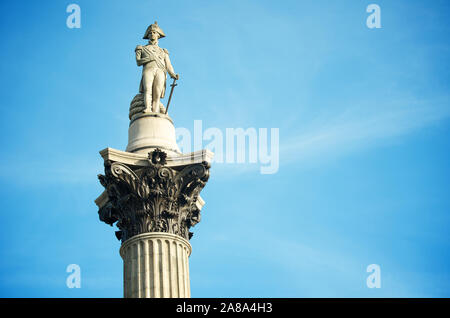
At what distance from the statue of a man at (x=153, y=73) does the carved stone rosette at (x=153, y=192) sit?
399cm

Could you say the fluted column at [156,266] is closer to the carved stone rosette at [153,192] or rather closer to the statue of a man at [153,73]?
the carved stone rosette at [153,192]

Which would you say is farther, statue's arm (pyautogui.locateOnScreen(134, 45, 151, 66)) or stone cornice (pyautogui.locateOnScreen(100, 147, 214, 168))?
statue's arm (pyautogui.locateOnScreen(134, 45, 151, 66))

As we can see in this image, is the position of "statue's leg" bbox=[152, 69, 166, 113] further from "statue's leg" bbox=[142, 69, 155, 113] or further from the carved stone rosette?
the carved stone rosette

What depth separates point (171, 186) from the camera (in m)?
33.4

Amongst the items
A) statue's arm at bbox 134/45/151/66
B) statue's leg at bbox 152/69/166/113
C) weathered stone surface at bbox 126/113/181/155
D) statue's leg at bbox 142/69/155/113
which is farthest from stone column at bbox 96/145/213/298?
statue's arm at bbox 134/45/151/66

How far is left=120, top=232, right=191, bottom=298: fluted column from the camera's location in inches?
1241

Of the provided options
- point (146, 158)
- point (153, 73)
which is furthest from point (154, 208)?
point (153, 73)

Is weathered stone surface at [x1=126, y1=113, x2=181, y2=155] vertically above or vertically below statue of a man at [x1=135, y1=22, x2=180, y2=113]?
below

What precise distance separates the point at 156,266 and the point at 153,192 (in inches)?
118

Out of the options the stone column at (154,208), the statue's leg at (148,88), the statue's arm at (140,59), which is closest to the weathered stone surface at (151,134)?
the statue's leg at (148,88)
